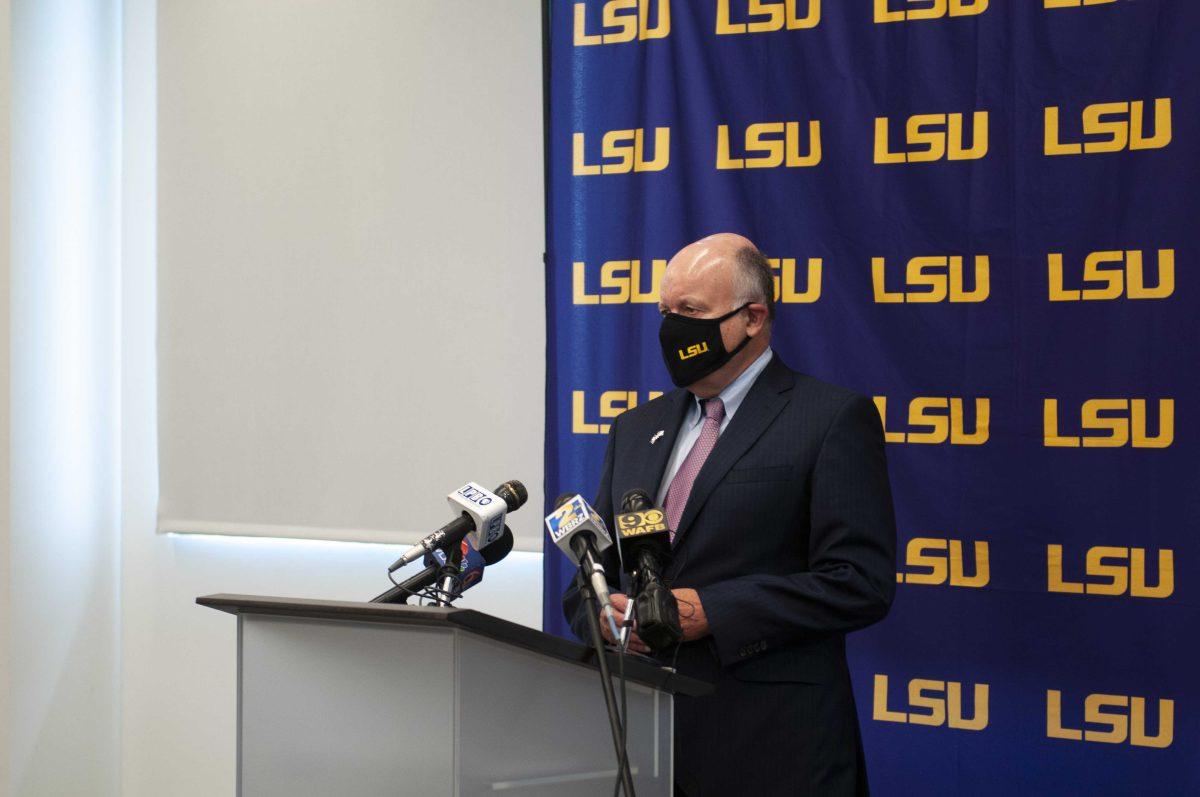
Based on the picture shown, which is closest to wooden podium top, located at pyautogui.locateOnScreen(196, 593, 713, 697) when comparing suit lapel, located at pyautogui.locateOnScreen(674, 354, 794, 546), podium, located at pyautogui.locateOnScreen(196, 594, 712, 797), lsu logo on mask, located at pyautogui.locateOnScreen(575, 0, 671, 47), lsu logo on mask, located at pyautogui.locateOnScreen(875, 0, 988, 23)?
podium, located at pyautogui.locateOnScreen(196, 594, 712, 797)

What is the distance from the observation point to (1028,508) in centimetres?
310

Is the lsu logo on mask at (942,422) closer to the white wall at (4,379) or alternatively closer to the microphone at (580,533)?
the microphone at (580,533)

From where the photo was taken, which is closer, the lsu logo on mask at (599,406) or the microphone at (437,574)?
the microphone at (437,574)

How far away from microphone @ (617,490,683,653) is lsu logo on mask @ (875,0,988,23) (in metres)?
1.99

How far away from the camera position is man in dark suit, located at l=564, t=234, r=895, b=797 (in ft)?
6.68

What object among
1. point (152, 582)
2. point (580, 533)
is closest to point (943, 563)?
point (580, 533)

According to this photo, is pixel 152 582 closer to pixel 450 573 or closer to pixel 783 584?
pixel 450 573

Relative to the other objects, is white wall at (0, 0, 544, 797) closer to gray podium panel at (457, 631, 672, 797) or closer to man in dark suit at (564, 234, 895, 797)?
man in dark suit at (564, 234, 895, 797)

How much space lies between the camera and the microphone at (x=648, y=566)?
1.59m

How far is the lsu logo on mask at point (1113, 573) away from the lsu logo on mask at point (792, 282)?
88 centimetres

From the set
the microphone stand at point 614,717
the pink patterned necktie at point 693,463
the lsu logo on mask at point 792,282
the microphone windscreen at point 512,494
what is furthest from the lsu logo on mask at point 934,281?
the microphone stand at point 614,717

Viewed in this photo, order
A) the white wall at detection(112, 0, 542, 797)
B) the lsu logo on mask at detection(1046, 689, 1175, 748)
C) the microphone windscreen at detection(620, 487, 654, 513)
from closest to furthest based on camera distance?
the microphone windscreen at detection(620, 487, 654, 513) → the lsu logo on mask at detection(1046, 689, 1175, 748) → the white wall at detection(112, 0, 542, 797)

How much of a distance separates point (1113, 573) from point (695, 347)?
1434mm

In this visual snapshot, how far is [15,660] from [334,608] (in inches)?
118
